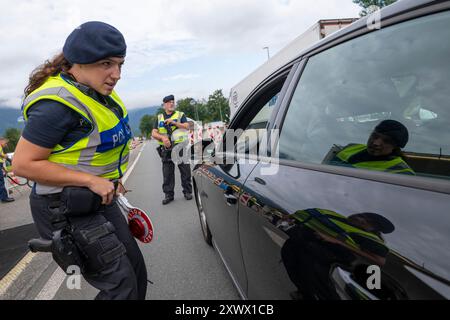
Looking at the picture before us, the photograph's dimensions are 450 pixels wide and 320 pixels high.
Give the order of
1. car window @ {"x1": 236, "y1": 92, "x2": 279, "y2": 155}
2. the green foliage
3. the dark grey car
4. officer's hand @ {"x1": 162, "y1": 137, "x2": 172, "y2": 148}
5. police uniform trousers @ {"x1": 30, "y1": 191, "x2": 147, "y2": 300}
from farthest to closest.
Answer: the green foliage
officer's hand @ {"x1": 162, "y1": 137, "x2": 172, "y2": 148}
car window @ {"x1": 236, "y1": 92, "x2": 279, "y2": 155}
police uniform trousers @ {"x1": 30, "y1": 191, "x2": 147, "y2": 300}
the dark grey car

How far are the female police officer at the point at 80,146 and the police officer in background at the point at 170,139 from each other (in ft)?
13.2

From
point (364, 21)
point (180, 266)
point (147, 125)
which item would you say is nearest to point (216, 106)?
point (147, 125)

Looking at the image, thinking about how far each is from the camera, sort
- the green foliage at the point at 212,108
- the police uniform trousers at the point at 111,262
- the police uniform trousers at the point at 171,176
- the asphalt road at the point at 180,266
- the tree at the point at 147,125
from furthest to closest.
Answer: the tree at the point at 147,125 < the green foliage at the point at 212,108 < the police uniform trousers at the point at 171,176 < the asphalt road at the point at 180,266 < the police uniform trousers at the point at 111,262

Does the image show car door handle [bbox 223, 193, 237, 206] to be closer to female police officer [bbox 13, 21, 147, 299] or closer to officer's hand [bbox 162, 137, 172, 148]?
female police officer [bbox 13, 21, 147, 299]

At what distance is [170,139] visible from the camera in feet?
18.7

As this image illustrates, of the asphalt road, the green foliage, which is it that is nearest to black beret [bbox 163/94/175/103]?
the asphalt road

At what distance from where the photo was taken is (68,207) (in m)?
1.41

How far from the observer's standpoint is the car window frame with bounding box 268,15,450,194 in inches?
31.9

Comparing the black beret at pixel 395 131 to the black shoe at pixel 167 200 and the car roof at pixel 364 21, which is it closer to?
the car roof at pixel 364 21

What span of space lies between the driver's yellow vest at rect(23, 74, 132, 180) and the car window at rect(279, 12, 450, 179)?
985 millimetres

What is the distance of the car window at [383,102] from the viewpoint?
2.95ft
